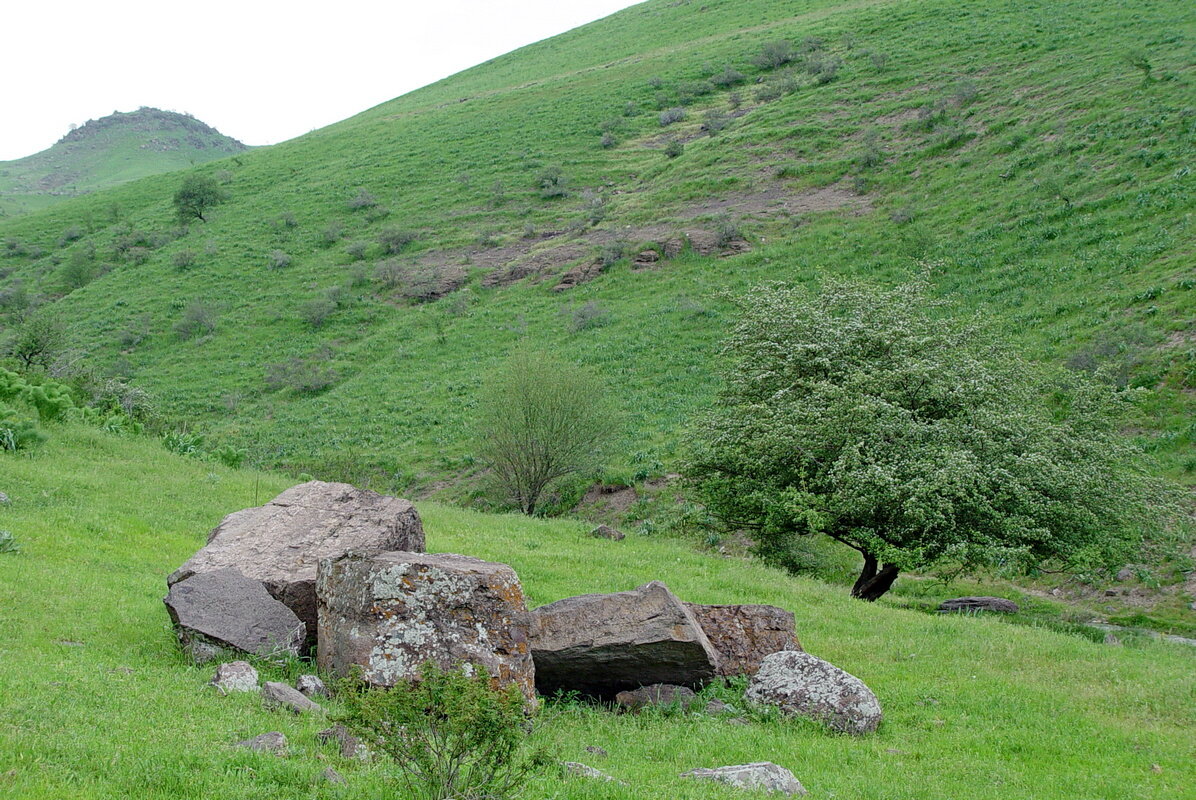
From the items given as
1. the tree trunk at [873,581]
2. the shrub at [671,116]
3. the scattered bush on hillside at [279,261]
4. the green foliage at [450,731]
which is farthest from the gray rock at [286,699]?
the shrub at [671,116]

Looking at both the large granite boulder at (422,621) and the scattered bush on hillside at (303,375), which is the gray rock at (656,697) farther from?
the scattered bush on hillside at (303,375)

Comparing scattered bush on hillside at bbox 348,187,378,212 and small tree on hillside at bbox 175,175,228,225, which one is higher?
small tree on hillside at bbox 175,175,228,225

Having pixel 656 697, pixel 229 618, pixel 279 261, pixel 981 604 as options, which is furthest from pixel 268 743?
pixel 279 261

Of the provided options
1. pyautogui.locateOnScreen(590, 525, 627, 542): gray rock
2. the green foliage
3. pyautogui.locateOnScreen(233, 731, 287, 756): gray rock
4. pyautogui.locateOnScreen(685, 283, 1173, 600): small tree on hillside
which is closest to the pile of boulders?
pyautogui.locateOnScreen(233, 731, 287, 756): gray rock

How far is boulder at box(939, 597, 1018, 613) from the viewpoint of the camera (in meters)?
19.2

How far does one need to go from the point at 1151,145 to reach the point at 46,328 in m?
59.4

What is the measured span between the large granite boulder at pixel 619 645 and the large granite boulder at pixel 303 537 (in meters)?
2.38

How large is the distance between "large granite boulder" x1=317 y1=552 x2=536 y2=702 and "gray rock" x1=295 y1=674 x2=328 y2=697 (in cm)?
22

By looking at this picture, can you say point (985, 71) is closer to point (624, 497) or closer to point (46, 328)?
point (624, 497)

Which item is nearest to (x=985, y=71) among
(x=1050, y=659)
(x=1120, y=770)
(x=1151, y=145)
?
(x=1151, y=145)

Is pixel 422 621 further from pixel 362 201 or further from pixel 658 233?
pixel 362 201

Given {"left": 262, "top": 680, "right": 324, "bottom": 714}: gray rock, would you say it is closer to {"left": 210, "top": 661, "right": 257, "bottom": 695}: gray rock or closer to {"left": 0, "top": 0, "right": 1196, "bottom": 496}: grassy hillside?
{"left": 210, "top": 661, "right": 257, "bottom": 695}: gray rock

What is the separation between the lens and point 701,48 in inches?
3642

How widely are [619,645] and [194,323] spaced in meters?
57.4
